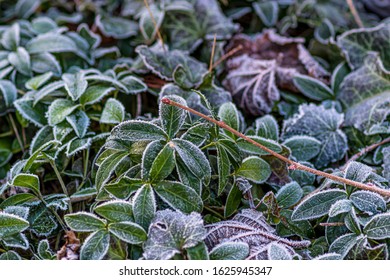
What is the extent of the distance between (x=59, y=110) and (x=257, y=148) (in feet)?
1.68

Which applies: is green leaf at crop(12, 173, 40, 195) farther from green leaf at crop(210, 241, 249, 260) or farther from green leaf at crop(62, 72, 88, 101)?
green leaf at crop(210, 241, 249, 260)

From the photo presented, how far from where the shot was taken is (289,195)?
3.97 feet

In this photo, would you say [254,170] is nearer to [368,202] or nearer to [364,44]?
[368,202]

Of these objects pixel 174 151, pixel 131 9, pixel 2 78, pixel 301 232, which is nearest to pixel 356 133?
pixel 301 232

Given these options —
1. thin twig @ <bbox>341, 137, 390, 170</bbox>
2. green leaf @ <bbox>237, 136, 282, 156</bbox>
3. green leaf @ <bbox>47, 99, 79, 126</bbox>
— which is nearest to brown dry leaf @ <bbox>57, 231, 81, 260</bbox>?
green leaf @ <bbox>47, 99, 79, 126</bbox>

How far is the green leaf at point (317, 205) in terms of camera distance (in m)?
1.13

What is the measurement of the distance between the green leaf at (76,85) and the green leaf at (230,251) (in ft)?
1.79

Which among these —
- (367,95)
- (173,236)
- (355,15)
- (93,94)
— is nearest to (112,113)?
(93,94)

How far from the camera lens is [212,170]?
4.07 ft

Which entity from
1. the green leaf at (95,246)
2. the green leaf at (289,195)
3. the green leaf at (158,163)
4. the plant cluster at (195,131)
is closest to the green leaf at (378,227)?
the plant cluster at (195,131)

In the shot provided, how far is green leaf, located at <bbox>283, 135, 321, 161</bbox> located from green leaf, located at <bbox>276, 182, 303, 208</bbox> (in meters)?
0.15

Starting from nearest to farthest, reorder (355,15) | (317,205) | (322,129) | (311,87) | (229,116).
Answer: (317,205)
(229,116)
(322,129)
(311,87)
(355,15)
